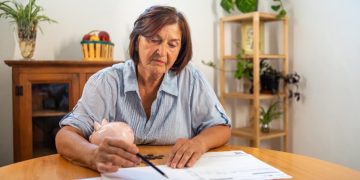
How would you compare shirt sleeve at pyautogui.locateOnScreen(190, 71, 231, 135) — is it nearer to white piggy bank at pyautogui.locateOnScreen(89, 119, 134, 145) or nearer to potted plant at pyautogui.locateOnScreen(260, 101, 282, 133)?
white piggy bank at pyautogui.locateOnScreen(89, 119, 134, 145)

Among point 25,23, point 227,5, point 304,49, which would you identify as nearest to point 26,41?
point 25,23

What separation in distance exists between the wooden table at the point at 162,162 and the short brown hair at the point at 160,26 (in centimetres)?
46

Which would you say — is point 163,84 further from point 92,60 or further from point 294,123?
point 294,123

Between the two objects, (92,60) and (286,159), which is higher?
(92,60)

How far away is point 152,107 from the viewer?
1.29 meters

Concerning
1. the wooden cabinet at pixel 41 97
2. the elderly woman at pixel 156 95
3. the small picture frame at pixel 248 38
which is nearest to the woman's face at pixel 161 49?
the elderly woman at pixel 156 95

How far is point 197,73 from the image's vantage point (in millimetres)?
1431

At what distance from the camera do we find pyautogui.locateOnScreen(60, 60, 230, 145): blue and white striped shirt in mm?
1221

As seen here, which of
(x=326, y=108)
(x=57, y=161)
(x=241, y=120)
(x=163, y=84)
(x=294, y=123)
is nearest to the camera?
(x=57, y=161)

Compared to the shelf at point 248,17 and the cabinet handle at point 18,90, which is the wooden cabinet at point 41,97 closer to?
the cabinet handle at point 18,90

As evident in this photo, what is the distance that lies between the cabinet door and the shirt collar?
2.75ft

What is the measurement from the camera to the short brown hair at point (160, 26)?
1.24 meters

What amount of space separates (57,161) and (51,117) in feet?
3.75

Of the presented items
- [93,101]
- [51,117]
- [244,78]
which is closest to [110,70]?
[93,101]
